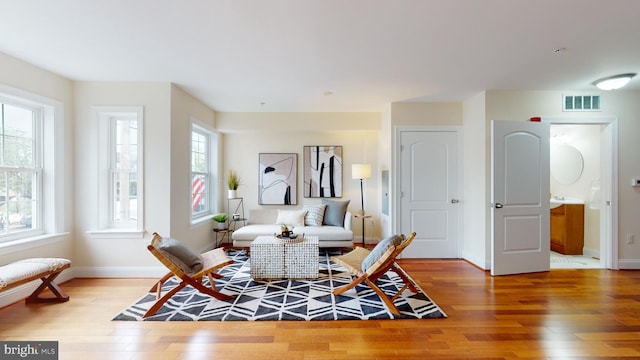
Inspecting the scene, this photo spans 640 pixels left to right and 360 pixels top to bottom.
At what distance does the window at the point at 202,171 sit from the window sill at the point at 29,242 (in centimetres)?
170

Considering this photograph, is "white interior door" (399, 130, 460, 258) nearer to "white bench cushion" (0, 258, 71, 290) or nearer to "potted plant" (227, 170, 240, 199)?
"potted plant" (227, 170, 240, 199)

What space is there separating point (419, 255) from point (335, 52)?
3.35 meters

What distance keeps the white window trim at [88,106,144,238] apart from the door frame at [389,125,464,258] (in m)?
3.51

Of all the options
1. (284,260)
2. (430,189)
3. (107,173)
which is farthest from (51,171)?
(430,189)

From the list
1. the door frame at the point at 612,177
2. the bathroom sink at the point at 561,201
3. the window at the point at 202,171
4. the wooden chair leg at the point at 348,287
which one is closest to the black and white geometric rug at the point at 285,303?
the wooden chair leg at the point at 348,287

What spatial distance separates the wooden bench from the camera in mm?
2389

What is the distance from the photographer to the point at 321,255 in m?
4.73

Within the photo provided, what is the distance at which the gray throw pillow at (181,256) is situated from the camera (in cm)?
276

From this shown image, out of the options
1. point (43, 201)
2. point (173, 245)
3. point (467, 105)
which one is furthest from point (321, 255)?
point (43, 201)

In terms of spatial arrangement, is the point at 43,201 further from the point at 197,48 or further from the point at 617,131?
the point at 617,131

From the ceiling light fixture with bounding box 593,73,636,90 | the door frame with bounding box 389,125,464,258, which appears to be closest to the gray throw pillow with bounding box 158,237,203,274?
the door frame with bounding box 389,125,464,258

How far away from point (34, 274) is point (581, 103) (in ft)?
21.9

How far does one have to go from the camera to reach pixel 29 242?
3.07 metres

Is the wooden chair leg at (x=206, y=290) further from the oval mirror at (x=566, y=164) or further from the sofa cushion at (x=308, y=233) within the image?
the oval mirror at (x=566, y=164)
